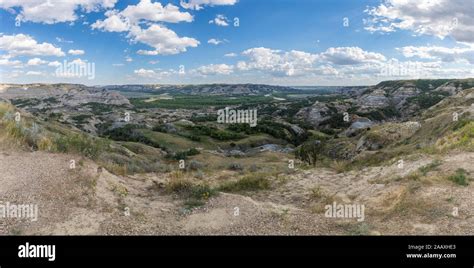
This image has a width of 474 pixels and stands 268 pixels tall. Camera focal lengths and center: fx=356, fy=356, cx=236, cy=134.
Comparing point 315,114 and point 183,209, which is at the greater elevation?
point 315,114

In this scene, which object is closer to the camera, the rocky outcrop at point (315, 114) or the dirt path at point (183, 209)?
the dirt path at point (183, 209)

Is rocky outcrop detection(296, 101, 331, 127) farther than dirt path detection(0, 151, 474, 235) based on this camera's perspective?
Yes

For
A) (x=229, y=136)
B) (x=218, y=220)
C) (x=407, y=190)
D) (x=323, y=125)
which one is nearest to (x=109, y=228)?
(x=218, y=220)

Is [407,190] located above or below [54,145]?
below

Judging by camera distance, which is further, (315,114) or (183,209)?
(315,114)

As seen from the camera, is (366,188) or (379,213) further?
(366,188)
